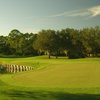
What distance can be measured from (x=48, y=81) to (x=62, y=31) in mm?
72381

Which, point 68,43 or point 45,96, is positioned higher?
point 68,43

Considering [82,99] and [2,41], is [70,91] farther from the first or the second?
[2,41]

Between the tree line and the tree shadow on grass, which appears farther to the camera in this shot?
the tree line

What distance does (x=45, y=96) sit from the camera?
1139 cm

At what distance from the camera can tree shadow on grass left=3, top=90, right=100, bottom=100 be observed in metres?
11.1

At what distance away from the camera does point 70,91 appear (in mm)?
12344

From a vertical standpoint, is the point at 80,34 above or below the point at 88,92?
above

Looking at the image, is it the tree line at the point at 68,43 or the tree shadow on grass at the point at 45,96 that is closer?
the tree shadow on grass at the point at 45,96

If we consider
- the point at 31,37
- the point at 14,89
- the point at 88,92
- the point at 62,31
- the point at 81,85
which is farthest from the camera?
the point at 31,37

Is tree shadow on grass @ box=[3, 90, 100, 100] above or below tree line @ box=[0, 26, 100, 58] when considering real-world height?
below

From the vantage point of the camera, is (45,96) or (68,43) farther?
(68,43)

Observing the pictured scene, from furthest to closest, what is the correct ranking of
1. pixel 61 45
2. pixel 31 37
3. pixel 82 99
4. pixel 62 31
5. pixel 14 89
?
pixel 31 37, pixel 62 31, pixel 61 45, pixel 14 89, pixel 82 99

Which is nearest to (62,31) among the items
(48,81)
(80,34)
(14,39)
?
(80,34)

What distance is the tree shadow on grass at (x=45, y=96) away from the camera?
1113 centimetres
